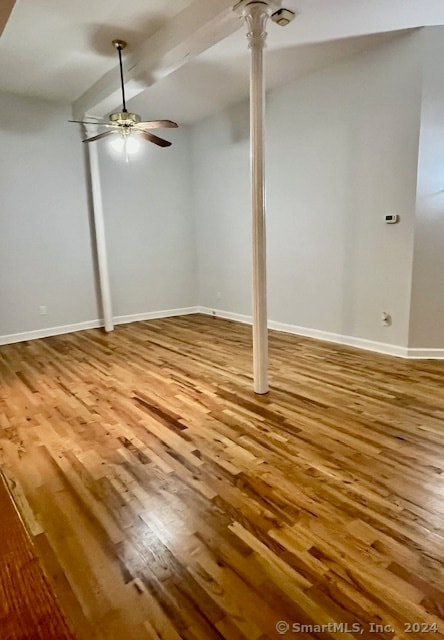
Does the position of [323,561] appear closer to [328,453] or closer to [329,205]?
[328,453]

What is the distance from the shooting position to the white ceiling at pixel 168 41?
306 centimetres

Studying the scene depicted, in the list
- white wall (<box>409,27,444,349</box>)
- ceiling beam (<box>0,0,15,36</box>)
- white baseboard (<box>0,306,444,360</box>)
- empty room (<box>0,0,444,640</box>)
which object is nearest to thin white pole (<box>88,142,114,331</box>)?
empty room (<box>0,0,444,640</box>)

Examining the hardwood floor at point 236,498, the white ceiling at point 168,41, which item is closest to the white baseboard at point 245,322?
the hardwood floor at point 236,498

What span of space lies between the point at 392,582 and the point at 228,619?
0.60 m

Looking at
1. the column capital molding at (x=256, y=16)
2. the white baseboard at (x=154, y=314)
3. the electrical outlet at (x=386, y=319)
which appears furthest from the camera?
the white baseboard at (x=154, y=314)

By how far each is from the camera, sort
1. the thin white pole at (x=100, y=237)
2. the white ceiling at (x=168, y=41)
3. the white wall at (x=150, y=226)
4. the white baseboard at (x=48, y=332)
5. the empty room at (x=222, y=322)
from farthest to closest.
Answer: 1. the white wall at (x=150, y=226)
2. the thin white pole at (x=100, y=237)
3. the white baseboard at (x=48, y=332)
4. the white ceiling at (x=168, y=41)
5. the empty room at (x=222, y=322)

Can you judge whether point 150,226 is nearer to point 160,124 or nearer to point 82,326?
point 82,326

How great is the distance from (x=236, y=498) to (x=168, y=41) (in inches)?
143

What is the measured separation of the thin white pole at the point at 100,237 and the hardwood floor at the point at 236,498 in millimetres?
2114

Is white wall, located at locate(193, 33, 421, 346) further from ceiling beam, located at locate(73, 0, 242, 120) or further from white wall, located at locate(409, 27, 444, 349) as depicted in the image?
ceiling beam, located at locate(73, 0, 242, 120)

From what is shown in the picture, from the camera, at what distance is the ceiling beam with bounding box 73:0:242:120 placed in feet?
9.67

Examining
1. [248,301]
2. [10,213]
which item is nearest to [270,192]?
[248,301]

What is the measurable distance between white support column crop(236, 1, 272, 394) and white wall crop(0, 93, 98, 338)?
11.4ft

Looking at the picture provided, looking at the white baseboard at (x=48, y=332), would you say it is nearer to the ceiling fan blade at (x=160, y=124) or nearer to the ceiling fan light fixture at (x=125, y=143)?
the ceiling fan light fixture at (x=125, y=143)
